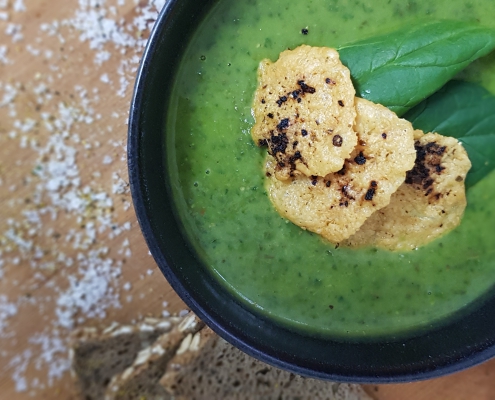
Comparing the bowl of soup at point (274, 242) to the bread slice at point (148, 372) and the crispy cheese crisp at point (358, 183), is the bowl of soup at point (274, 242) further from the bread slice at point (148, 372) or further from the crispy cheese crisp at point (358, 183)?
the bread slice at point (148, 372)

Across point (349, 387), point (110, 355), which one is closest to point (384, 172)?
point (349, 387)

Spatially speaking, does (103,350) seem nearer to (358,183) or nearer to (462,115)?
(358,183)

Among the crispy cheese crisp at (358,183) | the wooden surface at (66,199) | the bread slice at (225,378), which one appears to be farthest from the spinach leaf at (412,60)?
the bread slice at (225,378)

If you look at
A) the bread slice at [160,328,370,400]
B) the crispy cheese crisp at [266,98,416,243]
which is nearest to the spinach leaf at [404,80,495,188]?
the crispy cheese crisp at [266,98,416,243]

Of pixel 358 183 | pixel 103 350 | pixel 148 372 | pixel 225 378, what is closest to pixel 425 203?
pixel 358 183

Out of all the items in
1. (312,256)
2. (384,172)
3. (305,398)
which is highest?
(384,172)

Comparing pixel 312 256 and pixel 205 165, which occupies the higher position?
pixel 205 165

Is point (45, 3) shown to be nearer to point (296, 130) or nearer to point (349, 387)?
point (296, 130)
